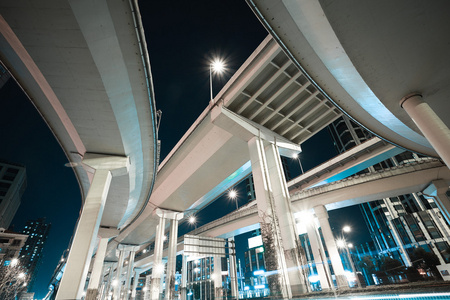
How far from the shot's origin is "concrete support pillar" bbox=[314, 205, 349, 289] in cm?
1594

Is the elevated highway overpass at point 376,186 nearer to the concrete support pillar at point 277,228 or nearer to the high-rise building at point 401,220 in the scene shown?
the concrete support pillar at point 277,228

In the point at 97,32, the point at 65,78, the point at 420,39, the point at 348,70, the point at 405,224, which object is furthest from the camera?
the point at 405,224

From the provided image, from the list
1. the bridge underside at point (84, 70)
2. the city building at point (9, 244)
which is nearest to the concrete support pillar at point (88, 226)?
the bridge underside at point (84, 70)

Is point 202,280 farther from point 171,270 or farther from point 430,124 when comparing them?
point 430,124

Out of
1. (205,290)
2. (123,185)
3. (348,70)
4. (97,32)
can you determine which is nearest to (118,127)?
(97,32)

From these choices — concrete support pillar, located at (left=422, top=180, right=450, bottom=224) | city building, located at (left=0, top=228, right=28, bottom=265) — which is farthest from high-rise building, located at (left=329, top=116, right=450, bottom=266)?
city building, located at (left=0, top=228, right=28, bottom=265)

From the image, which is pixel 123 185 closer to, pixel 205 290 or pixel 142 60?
pixel 142 60

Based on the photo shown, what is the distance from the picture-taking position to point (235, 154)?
17156mm

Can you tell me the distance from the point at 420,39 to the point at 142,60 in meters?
9.43

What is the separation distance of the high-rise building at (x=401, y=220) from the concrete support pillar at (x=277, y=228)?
1882 inches

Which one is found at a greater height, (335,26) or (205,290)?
(335,26)

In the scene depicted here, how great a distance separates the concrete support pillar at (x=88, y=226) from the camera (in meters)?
7.91

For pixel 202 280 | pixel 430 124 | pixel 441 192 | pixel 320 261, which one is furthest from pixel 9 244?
pixel 441 192

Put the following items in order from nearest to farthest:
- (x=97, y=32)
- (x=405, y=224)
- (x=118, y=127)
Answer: (x=97, y=32) < (x=118, y=127) < (x=405, y=224)
